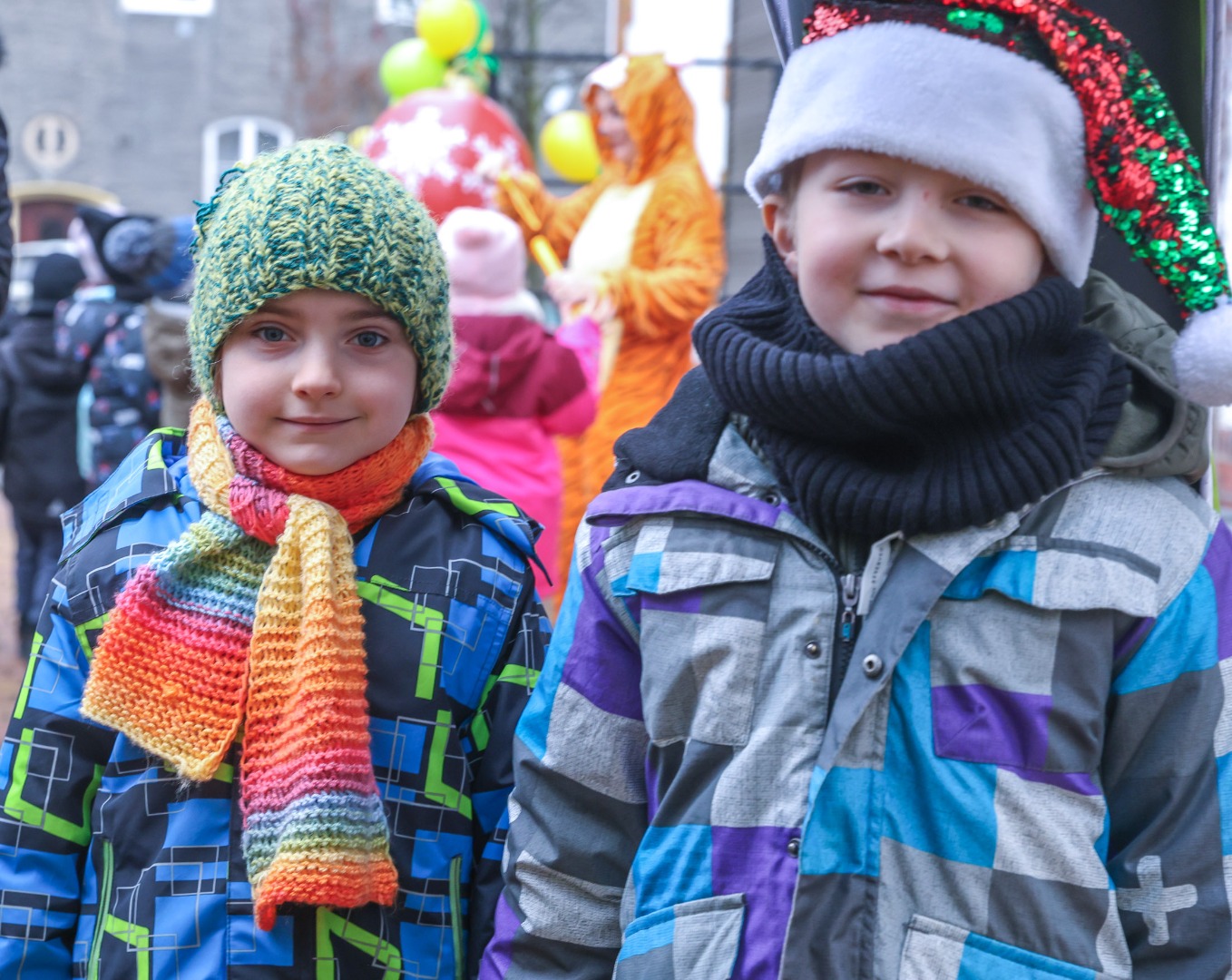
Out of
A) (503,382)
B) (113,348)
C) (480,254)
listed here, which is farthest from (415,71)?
(503,382)

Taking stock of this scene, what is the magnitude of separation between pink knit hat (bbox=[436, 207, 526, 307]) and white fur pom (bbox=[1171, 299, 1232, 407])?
10.3ft

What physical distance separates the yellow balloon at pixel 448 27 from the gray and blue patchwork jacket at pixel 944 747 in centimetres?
529

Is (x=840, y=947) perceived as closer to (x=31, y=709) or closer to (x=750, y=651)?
(x=750, y=651)

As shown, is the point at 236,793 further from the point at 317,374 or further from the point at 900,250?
the point at 900,250

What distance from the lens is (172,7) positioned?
19.1m

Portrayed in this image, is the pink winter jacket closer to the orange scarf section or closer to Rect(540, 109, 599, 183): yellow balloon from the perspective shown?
the orange scarf section

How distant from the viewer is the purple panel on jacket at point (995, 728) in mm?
1406

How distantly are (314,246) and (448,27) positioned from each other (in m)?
4.92

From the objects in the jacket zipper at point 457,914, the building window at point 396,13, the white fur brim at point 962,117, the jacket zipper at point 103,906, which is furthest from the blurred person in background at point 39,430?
the building window at point 396,13

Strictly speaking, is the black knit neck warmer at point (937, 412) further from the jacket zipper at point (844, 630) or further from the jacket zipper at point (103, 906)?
the jacket zipper at point (103, 906)

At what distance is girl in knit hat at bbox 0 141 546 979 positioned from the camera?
5.63ft

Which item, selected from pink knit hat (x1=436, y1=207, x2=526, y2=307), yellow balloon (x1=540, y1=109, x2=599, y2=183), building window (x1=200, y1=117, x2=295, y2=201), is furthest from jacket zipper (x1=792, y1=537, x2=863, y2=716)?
building window (x1=200, y1=117, x2=295, y2=201)

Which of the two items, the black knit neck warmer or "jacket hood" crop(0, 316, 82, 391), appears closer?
the black knit neck warmer

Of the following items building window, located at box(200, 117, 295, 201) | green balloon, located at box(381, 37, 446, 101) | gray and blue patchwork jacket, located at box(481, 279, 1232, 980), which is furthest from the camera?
building window, located at box(200, 117, 295, 201)
